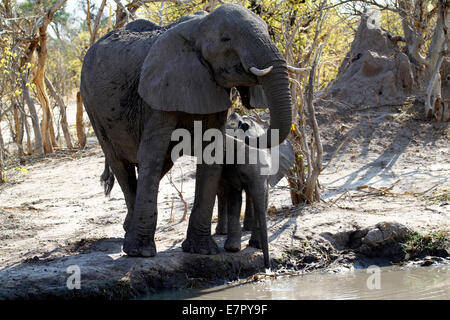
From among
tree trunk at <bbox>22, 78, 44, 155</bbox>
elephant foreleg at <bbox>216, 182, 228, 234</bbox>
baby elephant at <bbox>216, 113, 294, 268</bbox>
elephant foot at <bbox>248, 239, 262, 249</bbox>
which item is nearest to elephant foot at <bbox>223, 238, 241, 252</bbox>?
baby elephant at <bbox>216, 113, 294, 268</bbox>

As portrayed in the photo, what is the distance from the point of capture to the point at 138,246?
6.09m

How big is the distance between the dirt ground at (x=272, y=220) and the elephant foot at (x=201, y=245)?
0.09 meters

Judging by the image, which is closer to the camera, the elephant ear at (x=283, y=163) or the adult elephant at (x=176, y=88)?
the adult elephant at (x=176, y=88)

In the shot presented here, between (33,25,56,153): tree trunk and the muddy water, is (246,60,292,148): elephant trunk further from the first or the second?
(33,25,56,153): tree trunk

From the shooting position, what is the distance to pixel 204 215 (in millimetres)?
6359

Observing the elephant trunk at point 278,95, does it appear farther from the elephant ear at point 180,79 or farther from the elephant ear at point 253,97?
the elephant ear at point 253,97

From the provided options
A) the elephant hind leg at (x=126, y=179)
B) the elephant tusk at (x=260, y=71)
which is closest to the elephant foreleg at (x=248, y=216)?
the elephant hind leg at (x=126, y=179)

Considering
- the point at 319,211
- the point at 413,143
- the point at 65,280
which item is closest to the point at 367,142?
the point at 413,143

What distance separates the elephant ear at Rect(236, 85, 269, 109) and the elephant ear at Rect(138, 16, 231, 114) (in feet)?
0.88

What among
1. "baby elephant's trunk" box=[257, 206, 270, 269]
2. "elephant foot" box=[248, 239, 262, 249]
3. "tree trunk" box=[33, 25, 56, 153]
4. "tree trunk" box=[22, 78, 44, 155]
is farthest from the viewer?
"tree trunk" box=[22, 78, 44, 155]

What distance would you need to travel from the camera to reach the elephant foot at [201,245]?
629cm

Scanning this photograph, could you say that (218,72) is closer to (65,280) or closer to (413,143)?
(65,280)

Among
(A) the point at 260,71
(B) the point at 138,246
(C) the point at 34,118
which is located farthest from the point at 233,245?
(C) the point at 34,118

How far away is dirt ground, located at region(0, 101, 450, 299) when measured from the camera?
5836 millimetres
